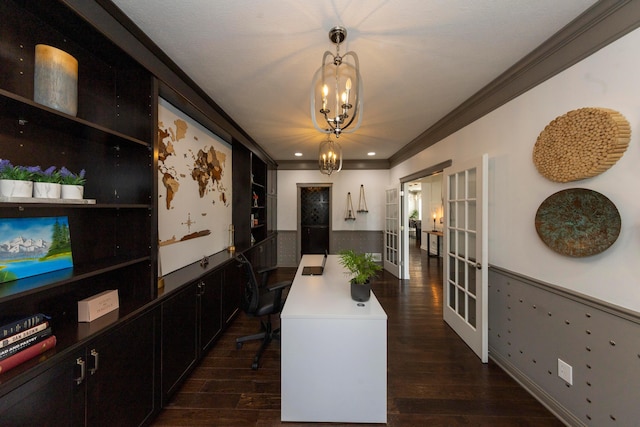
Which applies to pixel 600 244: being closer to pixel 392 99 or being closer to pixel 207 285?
pixel 392 99

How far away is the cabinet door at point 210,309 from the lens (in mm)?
2214

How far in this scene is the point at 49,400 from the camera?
1009mm

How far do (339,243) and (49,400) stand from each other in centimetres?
514

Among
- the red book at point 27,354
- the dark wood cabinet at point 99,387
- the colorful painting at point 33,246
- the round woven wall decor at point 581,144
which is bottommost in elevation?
the dark wood cabinet at point 99,387

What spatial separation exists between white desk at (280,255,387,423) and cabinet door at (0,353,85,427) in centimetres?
98

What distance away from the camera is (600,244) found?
1.40m

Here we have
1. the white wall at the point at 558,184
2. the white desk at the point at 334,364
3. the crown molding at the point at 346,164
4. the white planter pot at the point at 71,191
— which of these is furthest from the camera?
the crown molding at the point at 346,164

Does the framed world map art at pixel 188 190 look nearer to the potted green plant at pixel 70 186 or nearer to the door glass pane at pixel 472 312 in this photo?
the potted green plant at pixel 70 186

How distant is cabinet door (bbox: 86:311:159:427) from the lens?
1.20 meters

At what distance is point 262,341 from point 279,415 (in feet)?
3.05

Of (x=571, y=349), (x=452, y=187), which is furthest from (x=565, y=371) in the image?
(x=452, y=187)

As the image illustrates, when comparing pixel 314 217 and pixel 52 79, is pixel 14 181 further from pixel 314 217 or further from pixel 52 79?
pixel 314 217

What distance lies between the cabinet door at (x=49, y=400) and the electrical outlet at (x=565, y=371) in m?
2.83

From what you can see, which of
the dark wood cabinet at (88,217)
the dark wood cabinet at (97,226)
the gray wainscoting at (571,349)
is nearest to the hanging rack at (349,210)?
the gray wainscoting at (571,349)
